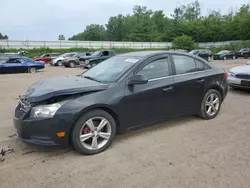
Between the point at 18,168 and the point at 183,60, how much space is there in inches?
137

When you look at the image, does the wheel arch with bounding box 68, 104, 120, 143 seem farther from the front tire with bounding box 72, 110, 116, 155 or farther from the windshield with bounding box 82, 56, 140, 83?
the windshield with bounding box 82, 56, 140, 83

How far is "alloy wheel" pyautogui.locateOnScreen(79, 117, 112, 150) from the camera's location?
3527 mm

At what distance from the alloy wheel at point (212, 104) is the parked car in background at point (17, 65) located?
1514 cm

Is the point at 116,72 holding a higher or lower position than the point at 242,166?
higher

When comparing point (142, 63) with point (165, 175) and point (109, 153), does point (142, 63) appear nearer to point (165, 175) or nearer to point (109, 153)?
point (109, 153)

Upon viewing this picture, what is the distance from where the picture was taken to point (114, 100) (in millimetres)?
3711

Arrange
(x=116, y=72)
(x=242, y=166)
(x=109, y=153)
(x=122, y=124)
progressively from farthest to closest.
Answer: (x=116, y=72)
(x=122, y=124)
(x=109, y=153)
(x=242, y=166)

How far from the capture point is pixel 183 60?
189 inches

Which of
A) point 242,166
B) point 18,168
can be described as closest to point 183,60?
point 242,166

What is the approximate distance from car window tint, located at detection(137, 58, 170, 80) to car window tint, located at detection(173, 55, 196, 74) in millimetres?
259

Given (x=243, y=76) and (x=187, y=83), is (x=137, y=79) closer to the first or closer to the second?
(x=187, y=83)

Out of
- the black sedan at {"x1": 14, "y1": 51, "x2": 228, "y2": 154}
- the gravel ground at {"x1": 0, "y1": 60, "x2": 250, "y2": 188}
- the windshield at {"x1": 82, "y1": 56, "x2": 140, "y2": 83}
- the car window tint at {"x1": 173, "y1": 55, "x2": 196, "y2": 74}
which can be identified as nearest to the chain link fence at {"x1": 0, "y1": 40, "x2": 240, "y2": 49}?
the windshield at {"x1": 82, "y1": 56, "x2": 140, "y2": 83}

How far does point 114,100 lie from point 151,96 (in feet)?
2.43

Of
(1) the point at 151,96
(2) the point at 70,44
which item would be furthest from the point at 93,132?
(2) the point at 70,44
